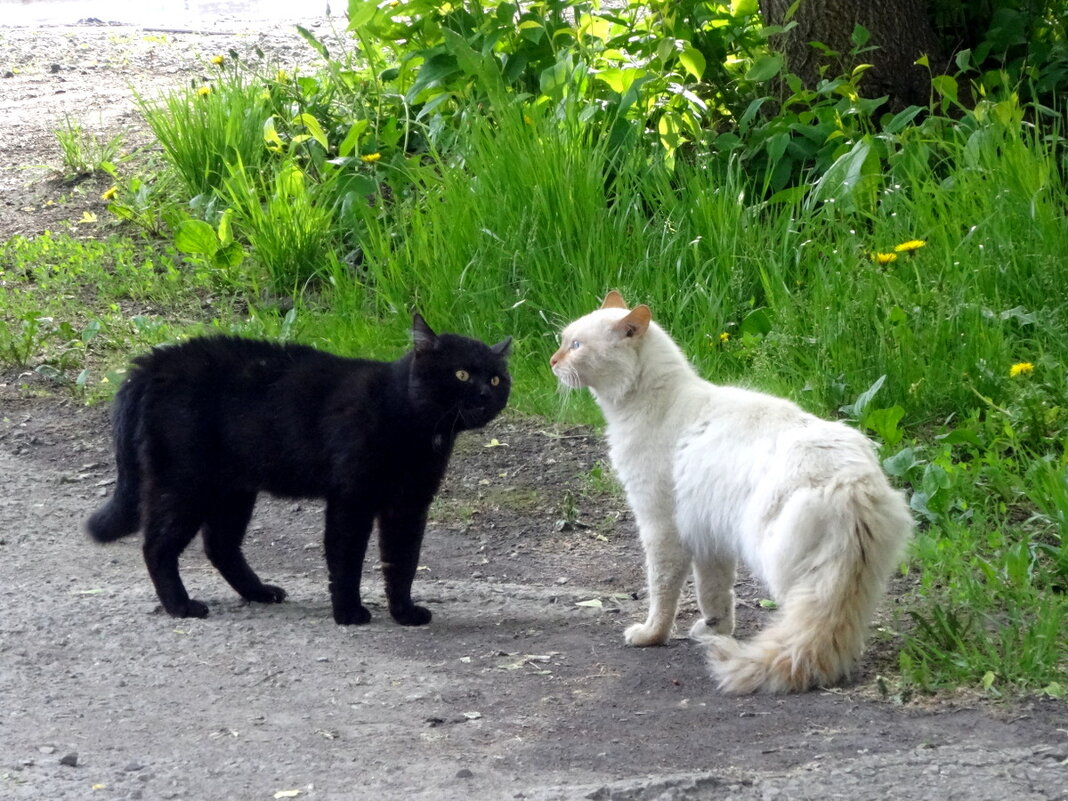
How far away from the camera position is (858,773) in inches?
104

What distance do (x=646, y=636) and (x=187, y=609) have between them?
4.72 ft

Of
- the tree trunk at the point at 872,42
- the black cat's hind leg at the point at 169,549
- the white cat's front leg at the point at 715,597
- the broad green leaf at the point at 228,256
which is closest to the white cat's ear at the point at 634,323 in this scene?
the white cat's front leg at the point at 715,597

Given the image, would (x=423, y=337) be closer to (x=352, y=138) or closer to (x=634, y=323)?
(x=634, y=323)

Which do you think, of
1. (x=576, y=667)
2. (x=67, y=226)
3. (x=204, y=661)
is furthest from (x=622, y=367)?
(x=67, y=226)

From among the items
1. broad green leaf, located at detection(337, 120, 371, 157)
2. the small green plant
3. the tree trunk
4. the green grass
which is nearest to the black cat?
the green grass

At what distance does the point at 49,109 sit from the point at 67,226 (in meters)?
2.07

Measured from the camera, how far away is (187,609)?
13.0 ft

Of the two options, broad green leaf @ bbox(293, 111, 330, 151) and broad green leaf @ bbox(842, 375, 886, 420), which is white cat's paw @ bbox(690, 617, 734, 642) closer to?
broad green leaf @ bbox(842, 375, 886, 420)

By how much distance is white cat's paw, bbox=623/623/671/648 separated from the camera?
3.68m

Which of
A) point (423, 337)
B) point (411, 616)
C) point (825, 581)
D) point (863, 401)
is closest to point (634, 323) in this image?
point (423, 337)

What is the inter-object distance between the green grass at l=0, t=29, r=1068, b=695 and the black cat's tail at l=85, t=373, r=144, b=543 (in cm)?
196

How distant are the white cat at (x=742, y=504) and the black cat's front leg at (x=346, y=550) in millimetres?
766

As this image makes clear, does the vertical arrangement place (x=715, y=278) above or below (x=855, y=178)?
below

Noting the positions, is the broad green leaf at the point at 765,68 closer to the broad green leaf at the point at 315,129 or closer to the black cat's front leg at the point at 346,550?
the broad green leaf at the point at 315,129
